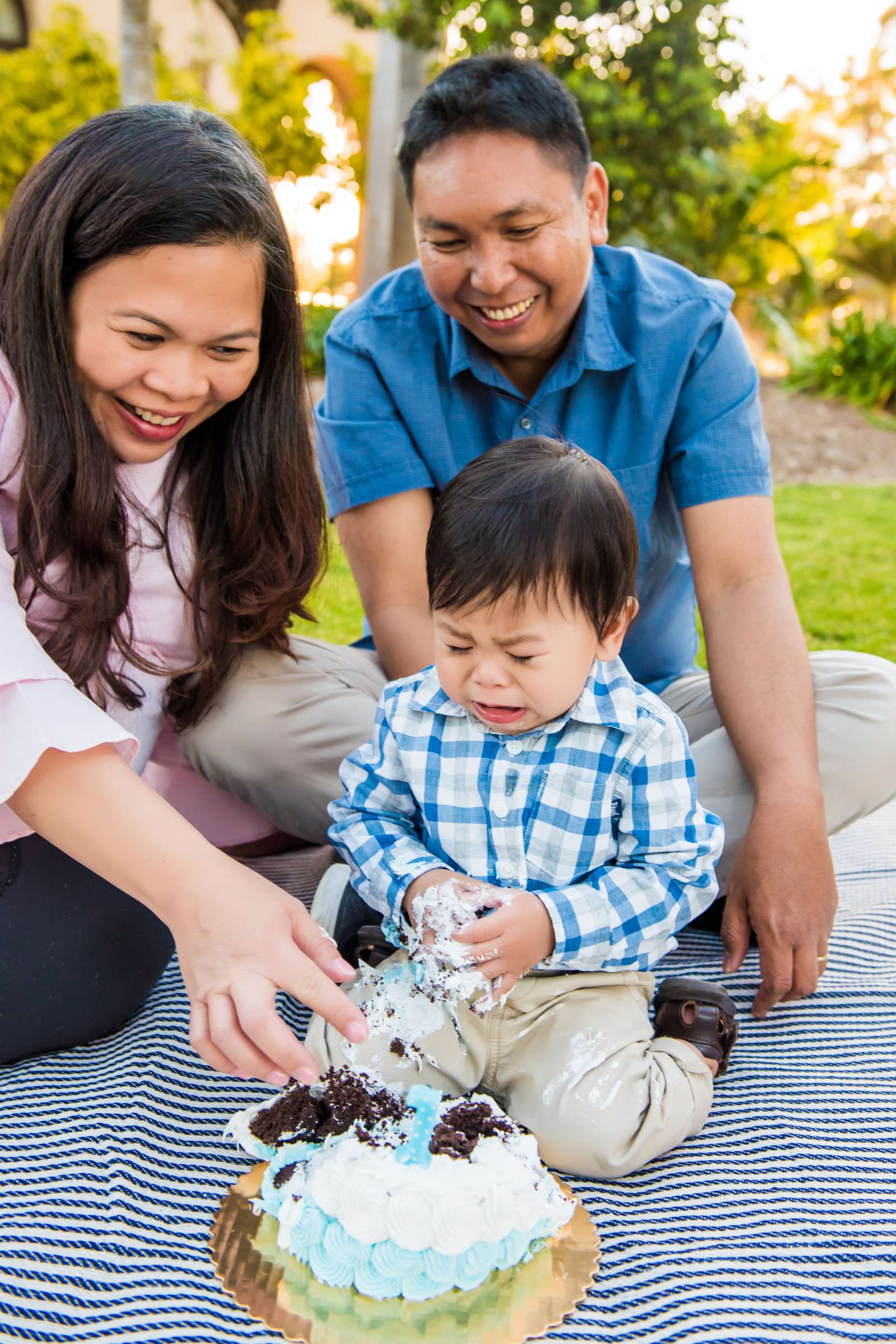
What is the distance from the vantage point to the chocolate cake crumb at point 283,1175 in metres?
1.53

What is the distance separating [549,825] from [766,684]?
646 mm

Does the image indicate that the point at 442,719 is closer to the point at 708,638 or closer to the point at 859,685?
the point at 708,638

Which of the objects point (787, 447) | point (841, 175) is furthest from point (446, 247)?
point (841, 175)

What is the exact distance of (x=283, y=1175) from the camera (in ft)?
5.03

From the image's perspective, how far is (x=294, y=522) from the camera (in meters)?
2.23

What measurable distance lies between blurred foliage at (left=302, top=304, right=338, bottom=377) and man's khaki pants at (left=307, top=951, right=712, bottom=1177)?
7.33 m

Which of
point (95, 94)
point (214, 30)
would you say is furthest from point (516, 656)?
point (214, 30)

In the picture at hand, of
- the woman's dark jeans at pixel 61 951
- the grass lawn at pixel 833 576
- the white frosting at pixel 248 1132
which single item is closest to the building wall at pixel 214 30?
the grass lawn at pixel 833 576

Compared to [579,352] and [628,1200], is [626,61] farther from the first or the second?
[628,1200]

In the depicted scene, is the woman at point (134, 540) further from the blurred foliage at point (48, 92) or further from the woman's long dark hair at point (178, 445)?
the blurred foliage at point (48, 92)

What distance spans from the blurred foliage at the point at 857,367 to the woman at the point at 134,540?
336 inches

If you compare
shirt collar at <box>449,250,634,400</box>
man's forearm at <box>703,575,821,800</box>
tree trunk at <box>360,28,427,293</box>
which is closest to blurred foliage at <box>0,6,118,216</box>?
tree trunk at <box>360,28,427,293</box>

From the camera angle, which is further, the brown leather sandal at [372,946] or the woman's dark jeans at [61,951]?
the brown leather sandal at [372,946]

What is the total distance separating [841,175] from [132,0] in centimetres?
1359
